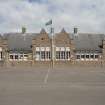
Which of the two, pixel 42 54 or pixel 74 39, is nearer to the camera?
pixel 42 54

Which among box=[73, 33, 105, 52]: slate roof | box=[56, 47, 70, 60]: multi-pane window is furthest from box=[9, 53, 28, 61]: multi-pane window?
box=[73, 33, 105, 52]: slate roof

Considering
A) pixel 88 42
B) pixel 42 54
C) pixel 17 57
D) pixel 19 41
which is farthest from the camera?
pixel 88 42

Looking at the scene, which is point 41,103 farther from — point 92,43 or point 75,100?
point 92,43

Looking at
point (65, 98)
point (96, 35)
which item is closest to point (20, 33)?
point (96, 35)

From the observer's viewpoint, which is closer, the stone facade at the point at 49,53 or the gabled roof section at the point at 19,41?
the stone facade at the point at 49,53

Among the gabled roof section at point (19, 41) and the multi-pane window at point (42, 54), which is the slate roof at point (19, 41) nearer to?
the gabled roof section at point (19, 41)

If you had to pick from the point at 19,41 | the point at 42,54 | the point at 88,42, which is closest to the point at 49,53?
the point at 42,54

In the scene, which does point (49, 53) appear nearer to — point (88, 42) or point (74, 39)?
point (74, 39)

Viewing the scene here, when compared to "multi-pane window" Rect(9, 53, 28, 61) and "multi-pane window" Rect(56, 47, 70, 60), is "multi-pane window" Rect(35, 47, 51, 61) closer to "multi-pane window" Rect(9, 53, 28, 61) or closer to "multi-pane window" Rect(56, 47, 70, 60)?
"multi-pane window" Rect(56, 47, 70, 60)

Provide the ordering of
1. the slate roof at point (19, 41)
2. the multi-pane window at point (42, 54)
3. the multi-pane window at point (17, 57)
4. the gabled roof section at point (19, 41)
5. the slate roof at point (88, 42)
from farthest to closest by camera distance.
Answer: the slate roof at point (88, 42) < the gabled roof section at point (19, 41) < the slate roof at point (19, 41) < the multi-pane window at point (42, 54) < the multi-pane window at point (17, 57)

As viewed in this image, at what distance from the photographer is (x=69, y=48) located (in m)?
78.2

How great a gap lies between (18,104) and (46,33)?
208 ft

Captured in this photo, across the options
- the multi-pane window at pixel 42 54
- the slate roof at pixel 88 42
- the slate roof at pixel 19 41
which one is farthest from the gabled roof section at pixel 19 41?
the slate roof at pixel 88 42

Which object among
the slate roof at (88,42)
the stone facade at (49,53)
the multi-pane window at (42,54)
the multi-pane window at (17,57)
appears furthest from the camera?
the slate roof at (88,42)
